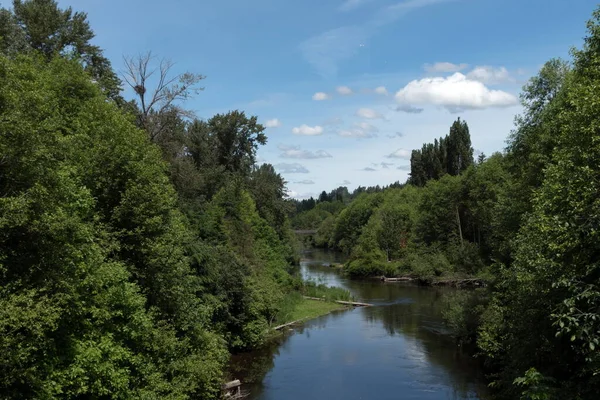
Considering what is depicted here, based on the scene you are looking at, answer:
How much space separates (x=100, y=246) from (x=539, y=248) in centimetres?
1775

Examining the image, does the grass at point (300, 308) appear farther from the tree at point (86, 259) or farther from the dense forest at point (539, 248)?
the tree at point (86, 259)

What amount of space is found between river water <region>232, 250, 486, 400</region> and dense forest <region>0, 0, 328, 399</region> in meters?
3.23

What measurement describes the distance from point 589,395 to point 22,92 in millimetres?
19534

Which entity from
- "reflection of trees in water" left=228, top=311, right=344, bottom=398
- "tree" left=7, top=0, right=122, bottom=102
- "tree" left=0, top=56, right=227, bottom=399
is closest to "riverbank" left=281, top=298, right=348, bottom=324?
"reflection of trees in water" left=228, top=311, right=344, bottom=398

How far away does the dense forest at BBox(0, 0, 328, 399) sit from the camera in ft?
47.9

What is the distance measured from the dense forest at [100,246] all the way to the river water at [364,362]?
323 centimetres

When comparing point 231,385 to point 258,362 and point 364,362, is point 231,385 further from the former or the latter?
point 364,362

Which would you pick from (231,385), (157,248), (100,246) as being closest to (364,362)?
(231,385)

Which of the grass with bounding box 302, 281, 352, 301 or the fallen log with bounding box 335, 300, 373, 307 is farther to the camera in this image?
the grass with bounding box 302, 281, 352, 301

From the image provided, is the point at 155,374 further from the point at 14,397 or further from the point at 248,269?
the point at 248,269

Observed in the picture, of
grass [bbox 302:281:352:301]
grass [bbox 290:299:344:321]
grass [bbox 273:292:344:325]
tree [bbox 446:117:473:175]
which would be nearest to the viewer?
grass [bbox 273:292:344:325]

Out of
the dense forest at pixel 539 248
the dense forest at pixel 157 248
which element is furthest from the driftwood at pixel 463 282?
the dense forest at pixel 157 248

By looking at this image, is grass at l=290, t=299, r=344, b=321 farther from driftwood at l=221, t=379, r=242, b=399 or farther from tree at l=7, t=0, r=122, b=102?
tree at l=7, t=0, r=122, b=102

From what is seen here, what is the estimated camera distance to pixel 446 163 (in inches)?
4146
